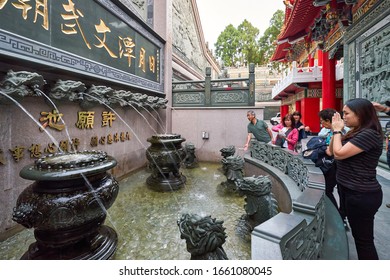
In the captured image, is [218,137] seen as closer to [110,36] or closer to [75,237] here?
[110,36]

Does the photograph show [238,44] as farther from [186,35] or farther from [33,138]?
[33,138]

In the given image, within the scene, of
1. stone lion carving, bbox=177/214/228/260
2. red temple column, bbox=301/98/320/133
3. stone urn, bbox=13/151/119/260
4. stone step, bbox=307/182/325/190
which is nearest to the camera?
stone lion carving, bbox=177/214/228/260

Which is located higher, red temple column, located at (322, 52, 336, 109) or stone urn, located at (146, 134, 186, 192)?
red temple column, located at (322, 52, 336, 109)

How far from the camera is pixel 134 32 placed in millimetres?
6188

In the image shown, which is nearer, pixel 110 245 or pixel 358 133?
pixel 358 133

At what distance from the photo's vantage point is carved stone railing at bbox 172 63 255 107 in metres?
7.59

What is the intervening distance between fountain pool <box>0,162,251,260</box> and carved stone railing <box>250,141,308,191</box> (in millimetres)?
1085

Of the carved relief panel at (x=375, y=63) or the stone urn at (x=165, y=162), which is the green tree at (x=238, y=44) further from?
the stone urn at (x=165, y=162)

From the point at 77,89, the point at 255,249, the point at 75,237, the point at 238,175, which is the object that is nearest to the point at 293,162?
the point at 238,175

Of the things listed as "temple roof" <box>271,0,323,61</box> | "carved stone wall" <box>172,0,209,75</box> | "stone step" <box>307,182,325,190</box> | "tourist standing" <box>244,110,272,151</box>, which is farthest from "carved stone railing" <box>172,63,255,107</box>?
"stone step" <box>307,182,325,190</box>

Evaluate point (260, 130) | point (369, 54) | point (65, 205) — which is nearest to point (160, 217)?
point (65, 205)

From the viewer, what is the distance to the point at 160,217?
357 centimetres

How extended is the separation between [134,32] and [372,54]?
6503 mm

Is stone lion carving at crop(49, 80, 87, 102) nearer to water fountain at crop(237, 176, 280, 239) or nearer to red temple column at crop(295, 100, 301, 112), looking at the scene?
water fountain at crop(237, 176, 280, 239)
